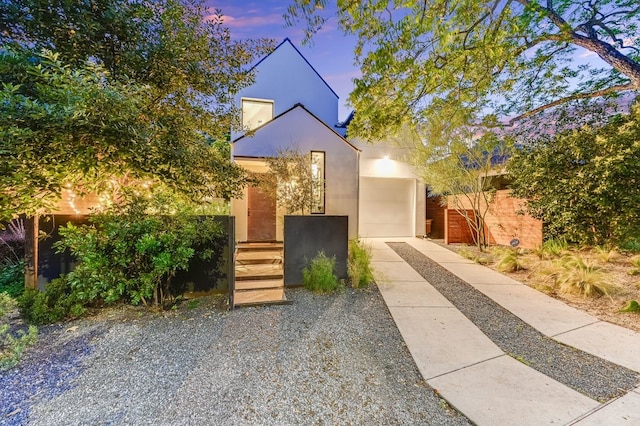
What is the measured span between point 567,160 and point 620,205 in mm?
1272

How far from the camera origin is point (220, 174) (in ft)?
13.2

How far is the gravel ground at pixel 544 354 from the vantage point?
238 centimetres

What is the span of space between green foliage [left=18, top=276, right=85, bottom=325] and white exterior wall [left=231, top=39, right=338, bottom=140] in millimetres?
6750

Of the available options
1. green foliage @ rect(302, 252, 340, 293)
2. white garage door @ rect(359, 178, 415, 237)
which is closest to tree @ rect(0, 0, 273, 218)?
green foliage @ rect(302, 252, 340, 293)

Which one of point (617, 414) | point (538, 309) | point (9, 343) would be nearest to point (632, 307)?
point (538, 309)

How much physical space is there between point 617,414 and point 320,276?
3.70 meters

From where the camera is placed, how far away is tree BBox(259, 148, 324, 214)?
680 centimetres

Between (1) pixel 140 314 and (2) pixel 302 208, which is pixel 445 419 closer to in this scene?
(1) pixel 140 314

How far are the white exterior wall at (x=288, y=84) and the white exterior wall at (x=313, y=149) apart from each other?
194 cm

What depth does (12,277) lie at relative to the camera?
4.99 m

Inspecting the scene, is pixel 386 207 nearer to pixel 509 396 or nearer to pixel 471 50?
pixel 471 50

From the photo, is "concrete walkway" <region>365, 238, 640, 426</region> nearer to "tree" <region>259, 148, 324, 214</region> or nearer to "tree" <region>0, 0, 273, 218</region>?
"tree" <region>259, 148, 324, 214</region>

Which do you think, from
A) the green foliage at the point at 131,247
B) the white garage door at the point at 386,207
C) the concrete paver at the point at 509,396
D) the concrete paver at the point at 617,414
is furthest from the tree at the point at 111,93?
the white garage door at the point at 386,207

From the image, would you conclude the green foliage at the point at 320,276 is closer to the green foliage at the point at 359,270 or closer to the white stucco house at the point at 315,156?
the green foliage at the point at 359,270
